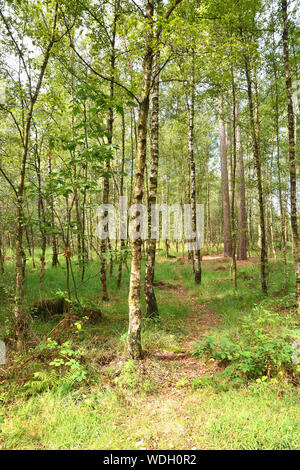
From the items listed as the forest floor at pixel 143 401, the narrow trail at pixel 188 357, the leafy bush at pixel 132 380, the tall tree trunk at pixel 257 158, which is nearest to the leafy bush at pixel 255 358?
the forest floor at pixel 143 401

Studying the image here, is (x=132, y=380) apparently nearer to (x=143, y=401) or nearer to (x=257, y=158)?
(x=143, y=401)

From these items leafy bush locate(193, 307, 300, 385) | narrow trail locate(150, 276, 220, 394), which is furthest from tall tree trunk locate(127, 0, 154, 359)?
leafy bush locate(193, 307, 300, 385)

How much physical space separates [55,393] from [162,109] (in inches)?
613

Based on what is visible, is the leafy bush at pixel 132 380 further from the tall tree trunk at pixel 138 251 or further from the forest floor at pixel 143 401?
the tall tree trunk at pixel 138 251

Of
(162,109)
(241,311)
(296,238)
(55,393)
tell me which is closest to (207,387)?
(55,393)

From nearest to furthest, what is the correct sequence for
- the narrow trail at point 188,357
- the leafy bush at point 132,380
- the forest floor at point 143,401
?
the forest floor at point 143,401
the leafy bush at point 132,380
the narrow trail at point 188,357

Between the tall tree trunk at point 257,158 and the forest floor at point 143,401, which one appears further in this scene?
the tall tree trunk at point 257,158

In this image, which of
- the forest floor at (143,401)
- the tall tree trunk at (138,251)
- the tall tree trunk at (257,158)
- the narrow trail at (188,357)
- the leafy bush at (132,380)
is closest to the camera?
the forest floor at (143,401)

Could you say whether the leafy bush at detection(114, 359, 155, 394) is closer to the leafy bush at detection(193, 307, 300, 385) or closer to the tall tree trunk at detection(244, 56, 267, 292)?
the leafy bush at detection(193, 307, 300, 385)

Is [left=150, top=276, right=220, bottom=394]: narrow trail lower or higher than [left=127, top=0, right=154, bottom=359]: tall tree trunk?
lower

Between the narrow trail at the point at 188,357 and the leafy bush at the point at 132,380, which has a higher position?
the leafy bush at the point at 132,380

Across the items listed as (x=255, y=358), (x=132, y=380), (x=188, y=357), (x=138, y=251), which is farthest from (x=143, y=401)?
(x=138, y=251)

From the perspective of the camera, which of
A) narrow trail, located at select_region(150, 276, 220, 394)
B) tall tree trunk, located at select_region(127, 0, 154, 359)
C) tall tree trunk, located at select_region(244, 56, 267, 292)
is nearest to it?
narrow trail, located at select_region(150, 276, 220, 394)

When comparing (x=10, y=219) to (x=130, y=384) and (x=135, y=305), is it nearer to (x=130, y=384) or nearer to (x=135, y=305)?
(x=135, y=305)
